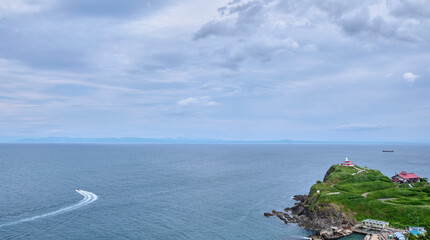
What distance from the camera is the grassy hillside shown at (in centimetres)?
7969

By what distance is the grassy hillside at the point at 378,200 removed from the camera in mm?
79688

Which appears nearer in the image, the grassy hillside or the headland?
the headland

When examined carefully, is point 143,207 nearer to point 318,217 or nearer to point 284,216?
point 284,216

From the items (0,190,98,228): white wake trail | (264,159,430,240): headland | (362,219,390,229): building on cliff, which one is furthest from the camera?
(0,190,98,228): white wake trail

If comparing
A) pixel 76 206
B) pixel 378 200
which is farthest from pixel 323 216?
pixel 76 206

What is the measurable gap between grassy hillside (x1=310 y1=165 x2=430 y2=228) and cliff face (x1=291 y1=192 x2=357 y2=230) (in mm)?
1336

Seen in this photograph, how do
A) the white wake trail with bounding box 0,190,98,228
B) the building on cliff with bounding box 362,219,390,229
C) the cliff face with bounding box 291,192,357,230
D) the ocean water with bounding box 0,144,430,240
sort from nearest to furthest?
the ocean water with bounding box 0,144,430,240
the building on cliff with bounding box 362,219,390,229
the white wake trail with bounding box 0,190,98,228
the cliff face with bounding box 291,192,357,230

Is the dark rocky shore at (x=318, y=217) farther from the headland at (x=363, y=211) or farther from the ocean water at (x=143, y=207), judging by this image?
the ocean water at (x=143, y=207)

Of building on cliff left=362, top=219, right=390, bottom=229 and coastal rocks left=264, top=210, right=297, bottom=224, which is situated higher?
building on cliff left=362, top=219, right=390, bottom=229

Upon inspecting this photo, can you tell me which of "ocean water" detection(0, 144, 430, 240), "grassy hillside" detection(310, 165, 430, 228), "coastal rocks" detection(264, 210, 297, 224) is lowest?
"coastal rocks" detection(264, 210, 297, 224)

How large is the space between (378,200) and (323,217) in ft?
62.8

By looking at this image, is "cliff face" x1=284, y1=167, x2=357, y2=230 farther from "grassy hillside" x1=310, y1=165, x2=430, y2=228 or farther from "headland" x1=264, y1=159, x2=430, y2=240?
"grassy hillside" x1=310, y1=165, x2=430, y2=228

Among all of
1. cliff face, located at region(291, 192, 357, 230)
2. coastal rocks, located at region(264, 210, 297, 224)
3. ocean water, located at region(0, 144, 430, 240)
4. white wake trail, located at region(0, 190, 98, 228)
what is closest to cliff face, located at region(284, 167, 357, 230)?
cliff face, located at region(291, 192, 357, 230)

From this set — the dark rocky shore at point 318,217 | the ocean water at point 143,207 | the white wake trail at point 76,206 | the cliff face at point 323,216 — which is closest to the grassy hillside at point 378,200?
the cliff face at point 323,216
